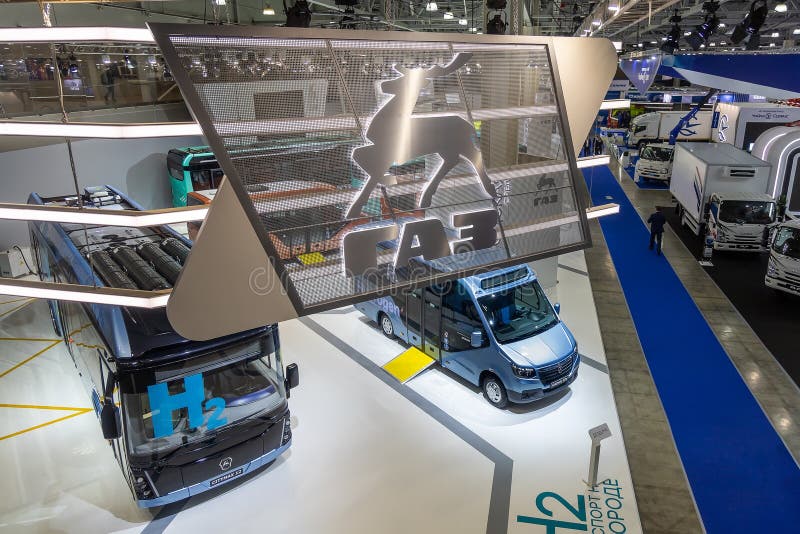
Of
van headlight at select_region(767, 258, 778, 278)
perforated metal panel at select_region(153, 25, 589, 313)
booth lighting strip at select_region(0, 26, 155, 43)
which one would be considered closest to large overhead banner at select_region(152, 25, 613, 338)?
perforated metal panel at select_region(153, 25, 589, 313)

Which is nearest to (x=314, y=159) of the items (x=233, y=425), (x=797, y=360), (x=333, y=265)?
(x=333, y=265)

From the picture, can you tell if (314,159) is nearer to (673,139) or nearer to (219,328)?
(219,328)

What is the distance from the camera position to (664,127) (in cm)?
2933

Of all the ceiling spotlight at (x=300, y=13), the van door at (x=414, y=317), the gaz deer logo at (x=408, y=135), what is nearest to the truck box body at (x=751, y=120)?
the ceiling spotlight at (x=300, y=13)

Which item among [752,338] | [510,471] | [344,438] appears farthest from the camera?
[752,338]

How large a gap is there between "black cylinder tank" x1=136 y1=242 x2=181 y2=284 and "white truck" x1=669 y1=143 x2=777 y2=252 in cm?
1362

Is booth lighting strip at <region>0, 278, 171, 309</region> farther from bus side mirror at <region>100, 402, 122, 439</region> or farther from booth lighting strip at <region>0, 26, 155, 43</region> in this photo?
bus side mirror at <region>100, 402, 122, 439</region>

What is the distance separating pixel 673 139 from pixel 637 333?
20.7 meters

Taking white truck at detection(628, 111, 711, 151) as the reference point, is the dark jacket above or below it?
below

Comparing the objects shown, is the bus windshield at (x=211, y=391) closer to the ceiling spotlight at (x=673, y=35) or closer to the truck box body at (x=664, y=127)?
the ceiling spotlight at (x=673, y=35)

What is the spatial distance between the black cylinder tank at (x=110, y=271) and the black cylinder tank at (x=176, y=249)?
28.0 inches

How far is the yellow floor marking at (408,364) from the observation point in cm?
926

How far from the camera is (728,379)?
364 inches

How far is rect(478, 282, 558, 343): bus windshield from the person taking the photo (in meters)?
8.52
